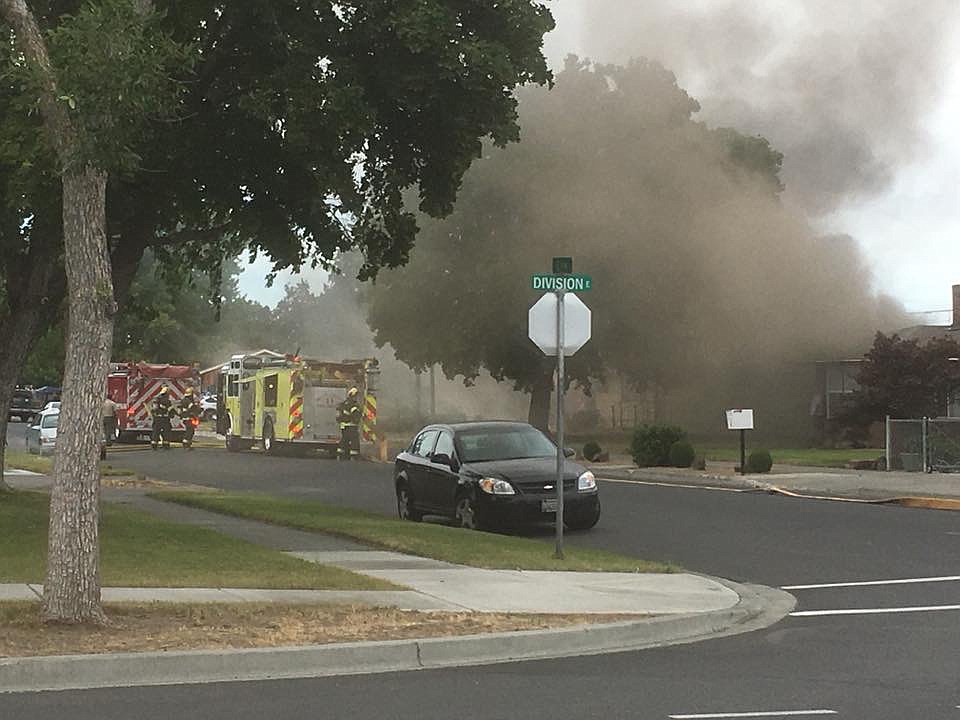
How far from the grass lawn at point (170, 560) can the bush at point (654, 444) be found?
16732 millimetres

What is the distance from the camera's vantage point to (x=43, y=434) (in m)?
40.1

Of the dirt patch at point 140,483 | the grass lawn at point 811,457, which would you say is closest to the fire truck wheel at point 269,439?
the dirt patch at point 140,483

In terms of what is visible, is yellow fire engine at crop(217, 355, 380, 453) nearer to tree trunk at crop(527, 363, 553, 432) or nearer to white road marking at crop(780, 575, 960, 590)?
tree trunk at crop(527, 363, 553, 432)

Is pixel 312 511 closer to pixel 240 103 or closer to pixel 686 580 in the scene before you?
pixel 240 103

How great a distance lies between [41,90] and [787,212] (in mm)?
44795

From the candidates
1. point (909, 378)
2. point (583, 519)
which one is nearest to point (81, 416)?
point (583, 519)

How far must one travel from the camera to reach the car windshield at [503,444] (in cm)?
1777

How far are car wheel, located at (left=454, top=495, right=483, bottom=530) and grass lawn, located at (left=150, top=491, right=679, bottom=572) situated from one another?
407mm

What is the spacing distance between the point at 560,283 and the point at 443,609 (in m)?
4.47

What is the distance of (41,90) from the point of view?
8.91 m

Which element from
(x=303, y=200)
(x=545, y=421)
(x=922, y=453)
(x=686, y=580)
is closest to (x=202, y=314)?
(x=545, y=421)

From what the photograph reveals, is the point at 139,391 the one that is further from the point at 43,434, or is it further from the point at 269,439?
the point at 269,439

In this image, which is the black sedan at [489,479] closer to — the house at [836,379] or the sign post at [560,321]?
the sign post at [560,321]

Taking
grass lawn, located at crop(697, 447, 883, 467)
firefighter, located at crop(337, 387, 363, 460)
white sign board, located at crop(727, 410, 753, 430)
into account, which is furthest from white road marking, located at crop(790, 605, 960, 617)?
firefighter, located at crop(337, 387, 363, 460)
